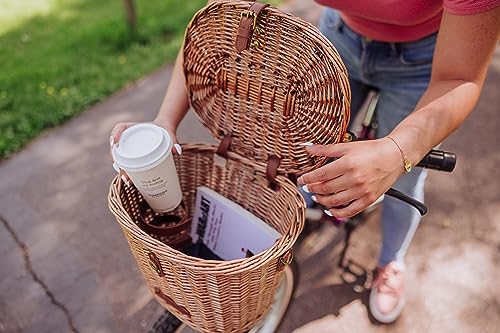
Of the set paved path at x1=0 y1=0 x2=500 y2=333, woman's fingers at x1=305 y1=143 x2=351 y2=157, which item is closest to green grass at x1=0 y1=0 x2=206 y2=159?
paved path at x1=0 y1=0 x2=500 y2=333

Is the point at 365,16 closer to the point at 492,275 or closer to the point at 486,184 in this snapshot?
the point at 492,275

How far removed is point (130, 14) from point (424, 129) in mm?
2741

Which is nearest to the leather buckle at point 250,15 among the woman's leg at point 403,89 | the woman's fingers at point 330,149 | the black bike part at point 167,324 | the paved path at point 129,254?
the woman's fingers at point 330,149

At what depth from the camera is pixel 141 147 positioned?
115 cm

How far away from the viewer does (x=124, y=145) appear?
1.16 metres

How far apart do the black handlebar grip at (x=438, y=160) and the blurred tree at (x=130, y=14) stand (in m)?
2.69

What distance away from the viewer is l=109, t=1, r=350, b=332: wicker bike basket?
3.42 ft

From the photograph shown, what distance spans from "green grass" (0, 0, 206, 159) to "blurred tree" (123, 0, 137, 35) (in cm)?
7

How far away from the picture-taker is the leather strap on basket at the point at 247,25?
3.38ft

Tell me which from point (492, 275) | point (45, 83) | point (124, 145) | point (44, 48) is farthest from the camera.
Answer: point (44, 48)

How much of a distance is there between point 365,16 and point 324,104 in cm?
34

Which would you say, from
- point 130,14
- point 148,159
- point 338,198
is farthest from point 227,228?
point 130,14

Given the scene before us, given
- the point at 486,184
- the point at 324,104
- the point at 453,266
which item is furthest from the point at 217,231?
the point at 486,184

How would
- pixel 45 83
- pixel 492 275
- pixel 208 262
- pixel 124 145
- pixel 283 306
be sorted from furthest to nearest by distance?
pixel 45 83, pixel 492 275, pixel 283 306, pixel 124 145, pixel 208 262
